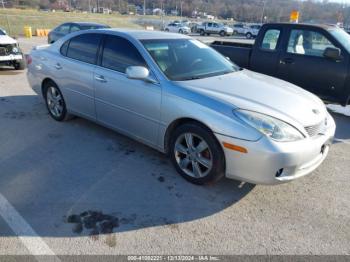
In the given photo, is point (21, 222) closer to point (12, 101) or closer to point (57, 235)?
point (57, 235)

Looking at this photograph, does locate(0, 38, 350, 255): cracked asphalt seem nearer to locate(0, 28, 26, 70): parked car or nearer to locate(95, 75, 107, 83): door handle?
locate(95, 75, 107, 83): door handle

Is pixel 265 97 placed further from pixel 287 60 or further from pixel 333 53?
pixel 287 60

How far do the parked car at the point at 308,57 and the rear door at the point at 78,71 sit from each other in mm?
3755

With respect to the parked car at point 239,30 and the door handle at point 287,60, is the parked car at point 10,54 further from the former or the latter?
the parked car at point 239,30

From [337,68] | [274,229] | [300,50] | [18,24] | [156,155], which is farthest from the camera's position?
[18,24]

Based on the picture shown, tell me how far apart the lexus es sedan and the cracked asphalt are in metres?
0.32

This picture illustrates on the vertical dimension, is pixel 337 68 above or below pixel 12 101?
above

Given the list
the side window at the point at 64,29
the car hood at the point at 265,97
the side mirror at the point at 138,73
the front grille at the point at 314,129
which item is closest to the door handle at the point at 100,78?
the side mirror at the point at 138,73

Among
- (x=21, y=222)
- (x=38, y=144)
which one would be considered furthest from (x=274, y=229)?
(x=38, y=144)

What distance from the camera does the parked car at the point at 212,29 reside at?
131 feet

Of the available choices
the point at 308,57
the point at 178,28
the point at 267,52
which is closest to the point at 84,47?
the point at 267,52

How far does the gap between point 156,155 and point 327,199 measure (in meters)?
2.10

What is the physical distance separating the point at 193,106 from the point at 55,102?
3.02 metres

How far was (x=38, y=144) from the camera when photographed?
4.27m
